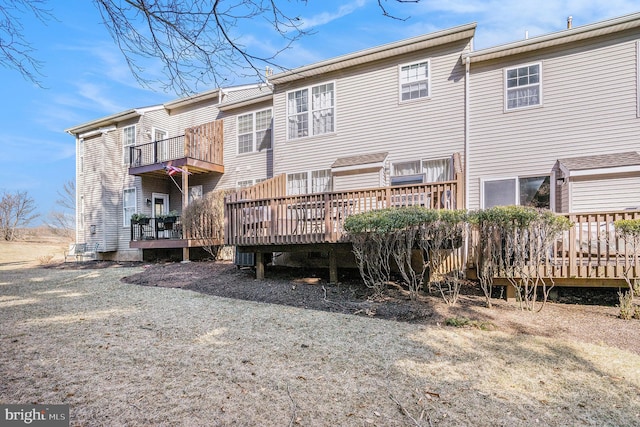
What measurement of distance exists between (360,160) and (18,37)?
7.98 m

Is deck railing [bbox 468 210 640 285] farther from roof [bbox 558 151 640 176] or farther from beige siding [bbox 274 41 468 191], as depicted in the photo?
beige siding [bbox 274 41 468 191]

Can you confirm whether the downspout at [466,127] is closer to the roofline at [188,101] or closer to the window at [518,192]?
the window at [518,192]

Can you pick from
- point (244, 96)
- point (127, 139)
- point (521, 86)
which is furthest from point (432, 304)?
point (127, 139)

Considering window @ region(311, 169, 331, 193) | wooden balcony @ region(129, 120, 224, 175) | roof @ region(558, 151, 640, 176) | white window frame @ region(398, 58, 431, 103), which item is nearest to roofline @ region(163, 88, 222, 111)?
wooden balcony @ region(129, 120, 224, 175)

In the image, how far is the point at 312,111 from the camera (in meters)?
11.3

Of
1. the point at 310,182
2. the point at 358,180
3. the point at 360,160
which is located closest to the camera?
Answer: the point at 360,160

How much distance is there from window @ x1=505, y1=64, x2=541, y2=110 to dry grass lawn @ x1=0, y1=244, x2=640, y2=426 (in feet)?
21.8

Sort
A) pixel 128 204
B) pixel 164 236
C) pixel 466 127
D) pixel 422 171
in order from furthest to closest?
pixel 128 204
pixel 164 236
pixel 422 171
pixel 466 127

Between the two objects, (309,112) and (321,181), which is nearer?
(321,181)

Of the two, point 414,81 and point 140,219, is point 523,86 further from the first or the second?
point 140,219

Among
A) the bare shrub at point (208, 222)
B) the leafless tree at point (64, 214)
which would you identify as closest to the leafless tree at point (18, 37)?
the bare shrub at point (208, 222)

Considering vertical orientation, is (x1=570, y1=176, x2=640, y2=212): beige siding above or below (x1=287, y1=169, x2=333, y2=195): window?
below

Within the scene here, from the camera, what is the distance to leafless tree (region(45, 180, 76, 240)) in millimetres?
29781

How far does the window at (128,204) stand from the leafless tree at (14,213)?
607 inches
